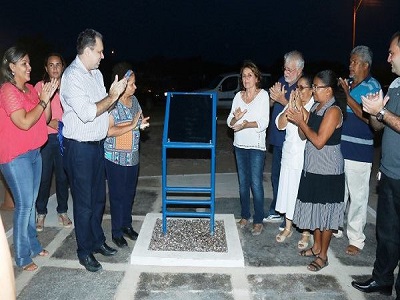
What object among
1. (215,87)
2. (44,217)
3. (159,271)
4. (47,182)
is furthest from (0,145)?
(215,87)

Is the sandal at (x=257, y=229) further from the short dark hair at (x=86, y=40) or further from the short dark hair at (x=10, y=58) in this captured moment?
the short dark hair at (x=10, y=58)

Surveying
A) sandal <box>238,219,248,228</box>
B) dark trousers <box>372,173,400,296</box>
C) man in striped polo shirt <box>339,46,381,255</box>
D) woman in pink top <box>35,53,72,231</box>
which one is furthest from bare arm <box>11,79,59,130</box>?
dark trousers <box>372,173,400,296</box>

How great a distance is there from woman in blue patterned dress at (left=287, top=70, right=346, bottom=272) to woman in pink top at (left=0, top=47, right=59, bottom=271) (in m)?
2.55

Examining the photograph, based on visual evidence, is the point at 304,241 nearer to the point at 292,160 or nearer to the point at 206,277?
the point at 292,160

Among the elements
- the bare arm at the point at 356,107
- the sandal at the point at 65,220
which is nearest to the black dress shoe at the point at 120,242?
the sandal at the point at 65,220

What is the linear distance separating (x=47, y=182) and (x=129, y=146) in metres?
1.26

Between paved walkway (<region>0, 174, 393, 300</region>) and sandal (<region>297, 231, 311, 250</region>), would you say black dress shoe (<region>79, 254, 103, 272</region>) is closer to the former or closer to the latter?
paved walkway (<region>0, 174, 393, 300</region>)

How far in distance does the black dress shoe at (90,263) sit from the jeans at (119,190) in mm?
590

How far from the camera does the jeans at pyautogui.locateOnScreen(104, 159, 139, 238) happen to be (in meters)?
4.60

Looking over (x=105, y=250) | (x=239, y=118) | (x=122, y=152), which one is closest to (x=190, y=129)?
(x=239, y=118)

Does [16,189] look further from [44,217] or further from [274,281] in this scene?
[274,281]

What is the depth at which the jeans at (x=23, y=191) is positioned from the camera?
156 inches

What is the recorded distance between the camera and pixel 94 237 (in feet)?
14.9

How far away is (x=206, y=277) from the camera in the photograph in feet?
13.5
